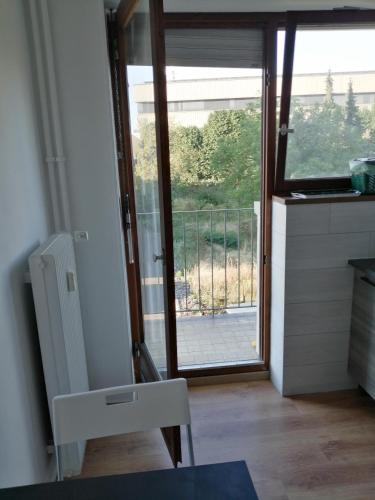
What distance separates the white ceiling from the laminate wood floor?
2.20 metres

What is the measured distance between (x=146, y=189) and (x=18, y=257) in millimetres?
809

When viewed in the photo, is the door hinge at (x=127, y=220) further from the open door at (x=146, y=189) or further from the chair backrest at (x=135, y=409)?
the chair backrest at (x=135, y=409)

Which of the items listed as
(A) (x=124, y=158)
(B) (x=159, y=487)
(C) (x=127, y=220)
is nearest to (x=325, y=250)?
(C) (x=127, y=220)

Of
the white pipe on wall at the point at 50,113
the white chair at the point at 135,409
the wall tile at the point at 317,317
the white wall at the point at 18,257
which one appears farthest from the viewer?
the wall tile at the point at 317,317

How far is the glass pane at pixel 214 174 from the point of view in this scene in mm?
2271

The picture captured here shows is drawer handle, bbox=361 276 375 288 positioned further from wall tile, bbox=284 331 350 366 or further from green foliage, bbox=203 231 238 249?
green foliage, bbox=203 231 238 249

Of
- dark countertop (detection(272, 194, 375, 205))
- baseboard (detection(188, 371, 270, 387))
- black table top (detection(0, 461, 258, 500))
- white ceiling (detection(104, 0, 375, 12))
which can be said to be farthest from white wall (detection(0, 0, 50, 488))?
dark countertop (detection(272, 194, 375, 205))

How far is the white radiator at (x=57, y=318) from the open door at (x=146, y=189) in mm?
406

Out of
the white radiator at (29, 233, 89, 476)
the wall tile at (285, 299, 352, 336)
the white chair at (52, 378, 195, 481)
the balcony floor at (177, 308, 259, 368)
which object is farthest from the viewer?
the balcony floor at (177, 308, 259, 368)

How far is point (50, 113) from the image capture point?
1.88m

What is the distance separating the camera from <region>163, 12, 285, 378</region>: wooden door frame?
219 cm

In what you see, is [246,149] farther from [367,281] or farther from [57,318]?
[57,318]

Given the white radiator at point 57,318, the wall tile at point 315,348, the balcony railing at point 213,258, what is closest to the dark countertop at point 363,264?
the wall tile at point 315,348

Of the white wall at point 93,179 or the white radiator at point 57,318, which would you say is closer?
the white radiator at point 57,318
